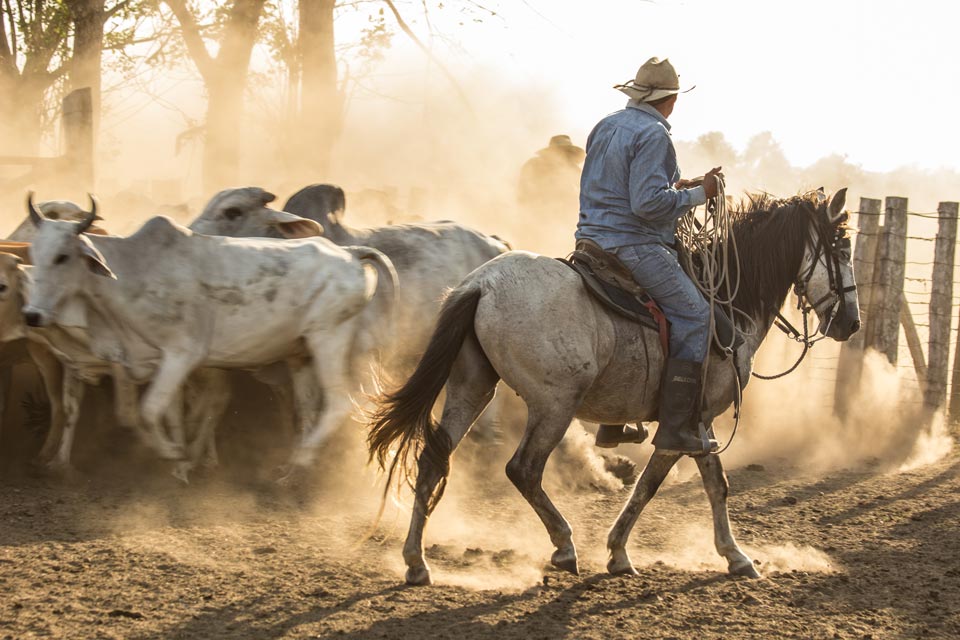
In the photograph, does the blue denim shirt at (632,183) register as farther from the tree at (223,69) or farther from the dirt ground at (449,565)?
the tree at (223,69)

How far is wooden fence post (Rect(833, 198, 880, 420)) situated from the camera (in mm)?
10867

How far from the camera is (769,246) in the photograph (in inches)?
253

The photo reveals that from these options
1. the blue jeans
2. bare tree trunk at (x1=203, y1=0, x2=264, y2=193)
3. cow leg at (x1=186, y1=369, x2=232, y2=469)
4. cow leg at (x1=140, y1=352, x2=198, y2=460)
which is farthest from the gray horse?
bare tree trunk at (x1=203, y1=0, x2=264, y2=193)

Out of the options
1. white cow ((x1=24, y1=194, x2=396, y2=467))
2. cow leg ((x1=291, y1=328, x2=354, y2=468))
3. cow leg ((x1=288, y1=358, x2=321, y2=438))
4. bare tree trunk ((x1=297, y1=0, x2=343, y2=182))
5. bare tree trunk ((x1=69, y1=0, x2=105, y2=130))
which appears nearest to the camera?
white cow ((x1=24, y1=194, x2=396, y2=467))

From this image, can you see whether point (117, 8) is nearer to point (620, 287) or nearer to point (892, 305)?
point (892, 305)

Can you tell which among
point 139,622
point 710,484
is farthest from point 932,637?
point 139,622

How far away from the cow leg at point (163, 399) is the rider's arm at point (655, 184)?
303cm

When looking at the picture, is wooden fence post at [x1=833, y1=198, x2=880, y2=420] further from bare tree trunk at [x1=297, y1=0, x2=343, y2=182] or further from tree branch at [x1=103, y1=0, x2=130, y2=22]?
tree branch at [x1=103, y1=0, x2=130, y2=22]

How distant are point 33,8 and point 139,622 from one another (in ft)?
57.8

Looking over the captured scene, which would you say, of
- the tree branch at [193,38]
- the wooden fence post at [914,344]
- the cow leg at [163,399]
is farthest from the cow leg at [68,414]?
the tree branch at [193,38]

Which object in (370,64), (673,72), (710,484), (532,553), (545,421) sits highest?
(370,64)

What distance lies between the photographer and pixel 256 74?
21516 mm

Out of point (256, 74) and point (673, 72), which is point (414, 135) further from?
point (673, 72)

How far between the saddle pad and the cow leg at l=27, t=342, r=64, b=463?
353 centimetres
